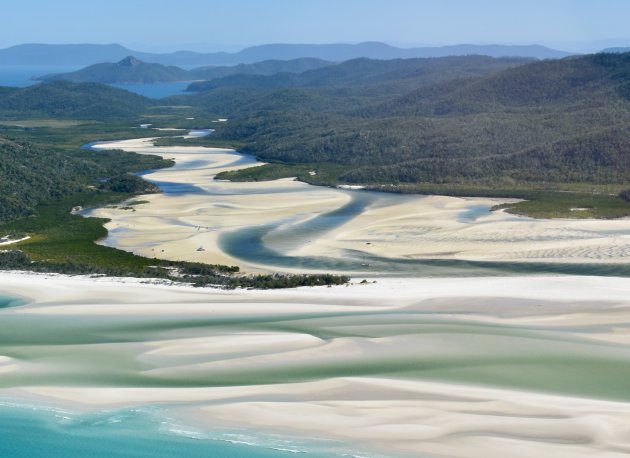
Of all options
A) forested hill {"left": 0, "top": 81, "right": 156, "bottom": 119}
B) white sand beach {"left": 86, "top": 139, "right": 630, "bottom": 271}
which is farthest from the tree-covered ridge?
forested hill {"left": 0, "top": 81, "right": 156, "bottom": 119}

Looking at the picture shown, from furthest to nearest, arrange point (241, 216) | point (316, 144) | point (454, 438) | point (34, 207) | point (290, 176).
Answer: point (316, 144), point (290, 176), point (34, 207), point (241, 216), point (454, 438)

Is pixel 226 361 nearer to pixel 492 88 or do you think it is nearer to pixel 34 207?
pixel 34 207

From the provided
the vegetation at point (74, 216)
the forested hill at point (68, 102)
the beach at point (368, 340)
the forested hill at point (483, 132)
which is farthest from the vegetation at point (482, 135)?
the forested hill at point (68, 102)

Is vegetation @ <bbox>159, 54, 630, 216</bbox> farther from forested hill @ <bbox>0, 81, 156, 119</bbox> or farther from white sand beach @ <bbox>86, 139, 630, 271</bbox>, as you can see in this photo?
forested hill @ <bbox>0, 81, 156, 119</bbox>

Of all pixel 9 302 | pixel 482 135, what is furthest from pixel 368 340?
pixel 482 135

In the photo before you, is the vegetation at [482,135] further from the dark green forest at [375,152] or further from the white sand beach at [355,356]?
the white sand beach at [355,356]

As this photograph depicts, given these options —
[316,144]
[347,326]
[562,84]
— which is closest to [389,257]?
[347,326]

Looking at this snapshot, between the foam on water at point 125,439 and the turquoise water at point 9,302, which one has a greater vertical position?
the turquoise water at point 9,302
